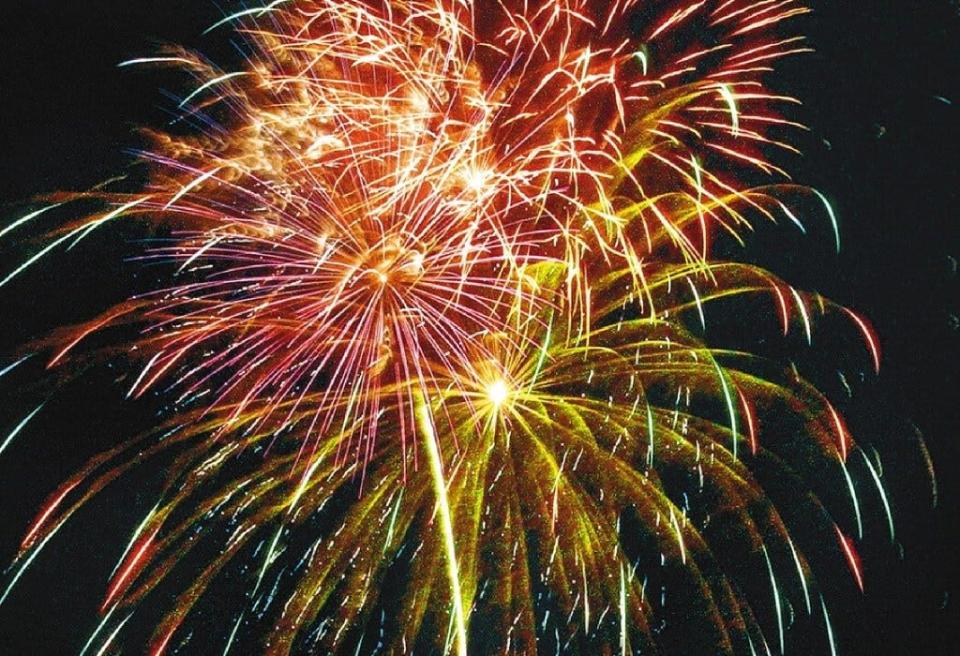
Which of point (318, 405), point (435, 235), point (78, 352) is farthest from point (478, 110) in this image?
point (78, 352)

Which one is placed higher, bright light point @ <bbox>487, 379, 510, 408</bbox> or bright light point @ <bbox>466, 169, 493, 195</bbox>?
bright light point @ <bbox>466, 169, 493, 195</bbox>

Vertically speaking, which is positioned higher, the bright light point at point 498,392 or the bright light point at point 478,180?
the bright light point at point 478,180

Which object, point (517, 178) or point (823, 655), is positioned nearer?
point (517, 178)

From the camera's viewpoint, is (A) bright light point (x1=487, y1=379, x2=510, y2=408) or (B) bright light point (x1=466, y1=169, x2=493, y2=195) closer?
(B) bright light point (x1=466, y1=169, x2=493, y2=195)

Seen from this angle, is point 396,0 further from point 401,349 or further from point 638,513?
point 638,513

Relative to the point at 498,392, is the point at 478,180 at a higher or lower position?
higher

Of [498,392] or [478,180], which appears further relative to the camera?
[498,392]

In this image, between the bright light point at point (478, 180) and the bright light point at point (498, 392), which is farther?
the bright light point at point (498, 392)

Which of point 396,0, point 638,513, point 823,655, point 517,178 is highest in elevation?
point 396,0
